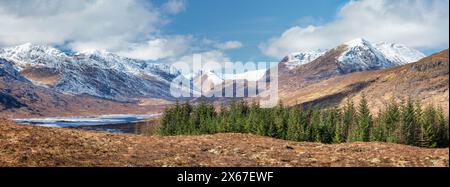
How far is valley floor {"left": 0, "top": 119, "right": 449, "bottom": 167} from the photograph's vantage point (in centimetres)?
2161

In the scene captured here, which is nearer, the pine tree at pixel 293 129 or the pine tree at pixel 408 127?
the pine tree at pixel 293 129

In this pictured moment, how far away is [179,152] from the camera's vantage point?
24.9 m

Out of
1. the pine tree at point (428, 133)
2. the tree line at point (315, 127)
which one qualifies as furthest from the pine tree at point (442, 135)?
the pine tree at point (428, 133)

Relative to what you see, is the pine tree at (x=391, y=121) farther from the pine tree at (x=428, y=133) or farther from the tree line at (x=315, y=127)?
the pine tree at (x=428, y=133)

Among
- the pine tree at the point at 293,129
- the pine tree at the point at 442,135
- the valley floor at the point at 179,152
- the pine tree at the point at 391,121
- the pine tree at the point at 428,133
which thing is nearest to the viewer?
the valley floor at the point at 179,152

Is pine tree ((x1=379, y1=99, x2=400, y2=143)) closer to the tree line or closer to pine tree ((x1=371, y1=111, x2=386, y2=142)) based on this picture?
the tree line

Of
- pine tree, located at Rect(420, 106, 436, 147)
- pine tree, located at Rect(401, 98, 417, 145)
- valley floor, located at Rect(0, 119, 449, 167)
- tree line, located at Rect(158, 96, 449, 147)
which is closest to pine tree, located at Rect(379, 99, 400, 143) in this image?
tree line, located at Rect(158, 96, 449, 147)

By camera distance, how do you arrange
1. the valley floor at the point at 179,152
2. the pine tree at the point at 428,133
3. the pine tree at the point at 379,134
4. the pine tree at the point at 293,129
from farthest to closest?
the pine tree at the point at 379,134 → the pine tree at the point at 428,133 → the pine tree at the point at 293,129 → the valley floor at the point at 179,152

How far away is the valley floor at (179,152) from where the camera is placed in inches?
851

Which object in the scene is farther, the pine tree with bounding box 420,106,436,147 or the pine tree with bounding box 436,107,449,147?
the pine tree with bounding box 436,107,449,147

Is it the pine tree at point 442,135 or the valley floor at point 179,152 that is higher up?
the valley floor at point 179,152

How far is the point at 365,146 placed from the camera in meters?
26.7
